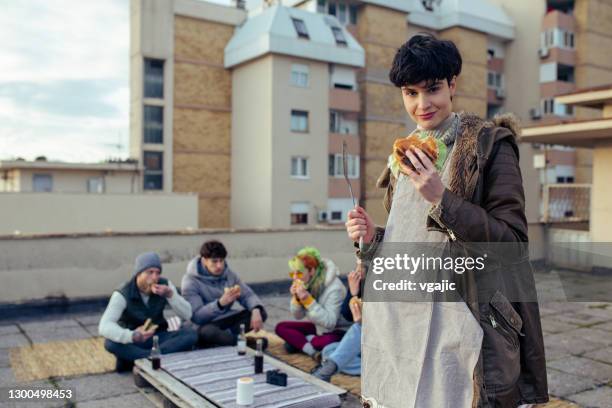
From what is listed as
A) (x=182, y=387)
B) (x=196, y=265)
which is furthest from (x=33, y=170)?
(x=182, y=387)

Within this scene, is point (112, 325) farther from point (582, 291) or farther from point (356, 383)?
point (582, 291)

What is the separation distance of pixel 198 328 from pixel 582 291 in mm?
5418

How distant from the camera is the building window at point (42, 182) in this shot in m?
30.5

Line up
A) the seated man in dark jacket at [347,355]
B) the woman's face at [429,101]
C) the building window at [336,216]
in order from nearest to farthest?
the woman's face at [429,101] → the seated man in dark jacket at [347,355] → the building window at [336,216]

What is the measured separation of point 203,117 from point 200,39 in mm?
4163

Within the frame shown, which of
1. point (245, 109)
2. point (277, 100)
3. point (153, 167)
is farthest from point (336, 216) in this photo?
point (153, 167)

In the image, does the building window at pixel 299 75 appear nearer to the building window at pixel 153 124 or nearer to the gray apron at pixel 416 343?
the building window at pixel 153 124

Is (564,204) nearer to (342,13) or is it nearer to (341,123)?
(341,123)

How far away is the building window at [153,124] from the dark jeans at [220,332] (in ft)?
77.5

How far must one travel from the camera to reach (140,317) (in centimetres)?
620

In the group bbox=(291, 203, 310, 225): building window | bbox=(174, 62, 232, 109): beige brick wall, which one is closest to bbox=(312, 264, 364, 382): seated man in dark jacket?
bbox=(291, 203, 310, 225): building window

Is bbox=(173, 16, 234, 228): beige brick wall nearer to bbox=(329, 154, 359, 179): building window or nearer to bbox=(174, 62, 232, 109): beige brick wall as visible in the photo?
bbox=(174, 62, 232, 109): beige brick wall

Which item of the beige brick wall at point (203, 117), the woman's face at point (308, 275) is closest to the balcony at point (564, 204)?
the woman's face at point (308, 275)

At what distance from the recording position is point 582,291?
2.03m
